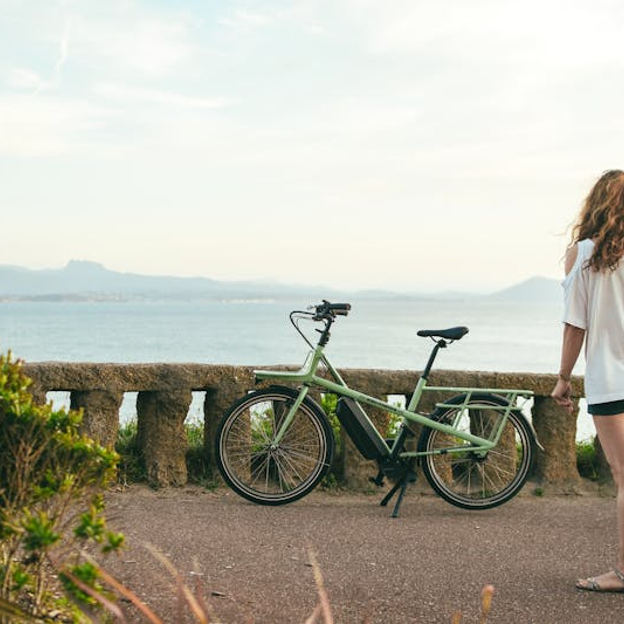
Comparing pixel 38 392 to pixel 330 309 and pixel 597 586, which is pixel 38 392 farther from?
pixel 597 586

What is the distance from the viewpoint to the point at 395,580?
480cm

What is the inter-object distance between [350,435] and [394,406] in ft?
1.19

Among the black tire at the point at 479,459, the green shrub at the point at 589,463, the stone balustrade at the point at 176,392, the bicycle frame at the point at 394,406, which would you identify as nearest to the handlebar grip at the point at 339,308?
the bicycle frame at the point at 394,406

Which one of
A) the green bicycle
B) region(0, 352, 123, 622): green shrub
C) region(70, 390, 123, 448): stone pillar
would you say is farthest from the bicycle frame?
region(0, 352, 123, 622): green shrub

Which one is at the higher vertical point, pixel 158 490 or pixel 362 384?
pixel 362 384

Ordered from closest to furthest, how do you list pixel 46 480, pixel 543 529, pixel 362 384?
pixel 46 480 < pixel 543 529 < pixel 362 384

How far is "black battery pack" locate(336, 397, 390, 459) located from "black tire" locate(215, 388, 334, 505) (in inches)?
5.6

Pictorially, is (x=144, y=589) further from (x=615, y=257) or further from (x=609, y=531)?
(x=609, y=531)

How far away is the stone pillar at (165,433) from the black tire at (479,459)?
1702mm

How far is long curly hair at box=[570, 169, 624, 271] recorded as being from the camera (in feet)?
15.3

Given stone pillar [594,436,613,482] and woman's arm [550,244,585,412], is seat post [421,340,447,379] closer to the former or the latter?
woman's arm [550,244,585,412]

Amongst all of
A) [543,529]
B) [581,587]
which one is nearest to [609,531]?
[543,529]

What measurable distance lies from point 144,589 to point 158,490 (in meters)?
2.25

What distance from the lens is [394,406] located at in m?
6.52
